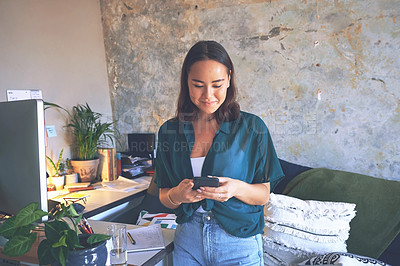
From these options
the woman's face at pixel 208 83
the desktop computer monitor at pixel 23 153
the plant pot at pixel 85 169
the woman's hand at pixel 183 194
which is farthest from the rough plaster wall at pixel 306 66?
the desktop computer monitor at pixel 23 153

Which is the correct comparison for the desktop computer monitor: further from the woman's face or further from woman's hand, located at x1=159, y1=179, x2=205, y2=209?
the woman's face

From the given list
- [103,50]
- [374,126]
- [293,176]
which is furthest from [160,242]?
[103,50]

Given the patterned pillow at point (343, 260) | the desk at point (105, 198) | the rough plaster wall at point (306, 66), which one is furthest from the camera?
the rough plaster wall at point (306, 66)

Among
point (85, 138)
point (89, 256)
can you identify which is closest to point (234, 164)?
point (89, 256)

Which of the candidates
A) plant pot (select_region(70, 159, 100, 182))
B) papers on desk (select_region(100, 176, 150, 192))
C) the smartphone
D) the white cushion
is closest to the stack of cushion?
the white cushion

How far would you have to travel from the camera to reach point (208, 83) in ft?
3.84

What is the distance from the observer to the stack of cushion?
1705mm

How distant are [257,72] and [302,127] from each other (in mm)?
595

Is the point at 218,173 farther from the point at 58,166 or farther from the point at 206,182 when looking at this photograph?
the point at 58,166

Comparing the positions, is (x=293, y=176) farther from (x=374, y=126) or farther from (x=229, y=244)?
(x=229, y=244)

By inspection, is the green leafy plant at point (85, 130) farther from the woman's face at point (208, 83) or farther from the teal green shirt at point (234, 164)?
the woman's face at point (208, 83)

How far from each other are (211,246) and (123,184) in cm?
161

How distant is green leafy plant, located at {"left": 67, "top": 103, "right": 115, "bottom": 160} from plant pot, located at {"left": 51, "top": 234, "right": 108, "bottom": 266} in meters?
1.98

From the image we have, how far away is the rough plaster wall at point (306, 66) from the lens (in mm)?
2107
